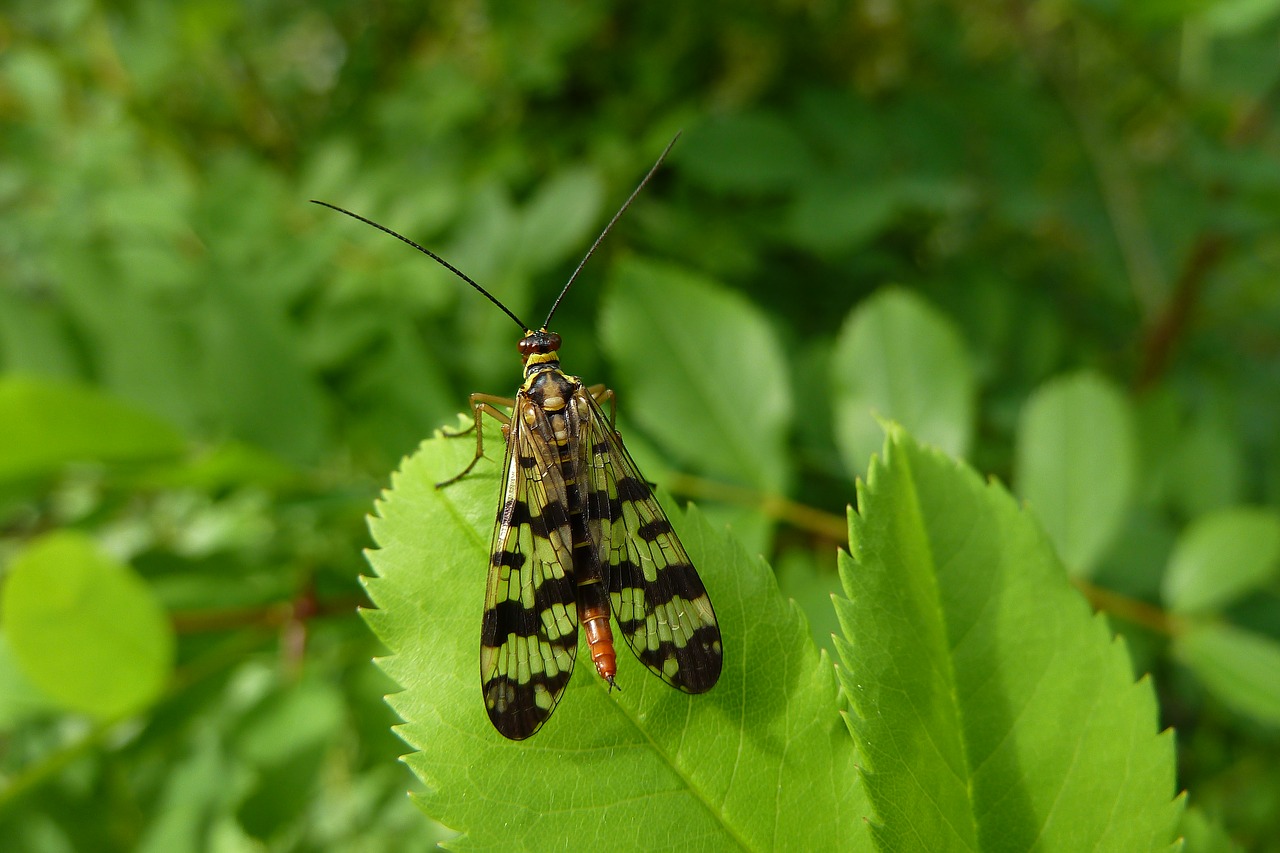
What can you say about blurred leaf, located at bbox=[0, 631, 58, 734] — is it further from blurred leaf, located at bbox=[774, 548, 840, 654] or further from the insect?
blurred leaf, located at bbox=[774, 548, 840, 654]

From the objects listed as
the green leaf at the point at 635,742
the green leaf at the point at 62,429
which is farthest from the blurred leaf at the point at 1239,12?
the green leaf at the point at 62,429

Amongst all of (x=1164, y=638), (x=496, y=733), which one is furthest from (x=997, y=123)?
(x=496, y=733)

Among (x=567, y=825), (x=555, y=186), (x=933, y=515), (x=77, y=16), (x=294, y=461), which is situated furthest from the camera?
(x=77, y=16)

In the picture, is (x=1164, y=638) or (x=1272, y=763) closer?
(x=1164, y=638)

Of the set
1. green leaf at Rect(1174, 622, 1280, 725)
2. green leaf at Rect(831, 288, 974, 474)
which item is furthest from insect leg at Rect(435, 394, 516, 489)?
green leaf at Rect(1174, 622, 1280, 725)

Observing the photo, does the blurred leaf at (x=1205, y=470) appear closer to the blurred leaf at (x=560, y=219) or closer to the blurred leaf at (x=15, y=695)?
the blurred leaf at (x=560, y=219)

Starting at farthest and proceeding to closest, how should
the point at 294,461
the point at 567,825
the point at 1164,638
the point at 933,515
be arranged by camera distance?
the point at 1164,638
the point at 294,461
the point at 933,515
the point at 567,825

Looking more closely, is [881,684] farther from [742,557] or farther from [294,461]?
[294,461]
